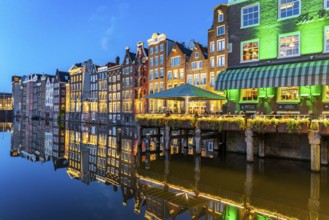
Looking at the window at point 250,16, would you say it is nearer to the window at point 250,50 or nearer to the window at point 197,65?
the window at point 250,50

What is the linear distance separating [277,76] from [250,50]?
231 inches

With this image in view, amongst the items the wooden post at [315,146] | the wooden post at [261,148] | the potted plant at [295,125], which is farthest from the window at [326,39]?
the wooden post at [315,146]

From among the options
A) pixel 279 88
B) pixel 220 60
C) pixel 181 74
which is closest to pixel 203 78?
pixel 220 60

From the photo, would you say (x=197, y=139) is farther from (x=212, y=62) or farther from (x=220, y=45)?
(x=212, y=62)

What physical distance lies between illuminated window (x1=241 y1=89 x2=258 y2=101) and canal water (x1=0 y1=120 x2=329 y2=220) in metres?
7.08

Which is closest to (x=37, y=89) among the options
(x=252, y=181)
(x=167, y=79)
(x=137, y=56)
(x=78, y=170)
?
(x=137, y=56)

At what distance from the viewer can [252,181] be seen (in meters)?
20.6

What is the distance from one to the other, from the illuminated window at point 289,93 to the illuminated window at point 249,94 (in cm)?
296

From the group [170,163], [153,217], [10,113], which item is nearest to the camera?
[153,217]

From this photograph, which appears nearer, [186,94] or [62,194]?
[62,194]

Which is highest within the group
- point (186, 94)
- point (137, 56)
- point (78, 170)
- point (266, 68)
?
point (137, 56)

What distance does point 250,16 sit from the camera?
3484 centimetres

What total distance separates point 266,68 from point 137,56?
5000 cm

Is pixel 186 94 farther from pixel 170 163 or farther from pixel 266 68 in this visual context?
pixel 266 68
